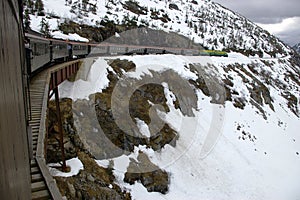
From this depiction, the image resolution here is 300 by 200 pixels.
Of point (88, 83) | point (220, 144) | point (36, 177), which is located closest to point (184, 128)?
point (220, 144)

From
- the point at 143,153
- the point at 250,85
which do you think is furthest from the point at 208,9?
the point at 143,153

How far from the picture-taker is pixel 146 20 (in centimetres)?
5894

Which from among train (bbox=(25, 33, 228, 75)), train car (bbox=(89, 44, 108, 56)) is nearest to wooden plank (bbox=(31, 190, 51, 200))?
train (bbox=(25, 33, 228, 75))

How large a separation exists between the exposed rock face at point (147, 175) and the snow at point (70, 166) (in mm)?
2586

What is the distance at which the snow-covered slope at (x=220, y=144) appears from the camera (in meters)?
14.8

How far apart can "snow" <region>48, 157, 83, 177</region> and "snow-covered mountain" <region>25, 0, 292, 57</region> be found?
25862mm

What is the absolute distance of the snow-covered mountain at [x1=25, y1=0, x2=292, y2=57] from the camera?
38.4 m

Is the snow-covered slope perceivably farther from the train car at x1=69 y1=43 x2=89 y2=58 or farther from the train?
the train car at x1=69 y1=43 x2=89 y2=58

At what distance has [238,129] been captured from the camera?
22375 mm

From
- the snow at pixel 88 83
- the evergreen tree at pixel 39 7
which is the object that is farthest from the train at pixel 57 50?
the evergreen tree at pixel 39 7

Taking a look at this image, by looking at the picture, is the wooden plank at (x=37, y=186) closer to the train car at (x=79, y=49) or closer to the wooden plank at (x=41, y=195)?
the wooden plank at (x=41, y=195)

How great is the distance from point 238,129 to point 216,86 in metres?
5.94

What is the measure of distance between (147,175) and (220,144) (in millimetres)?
7967

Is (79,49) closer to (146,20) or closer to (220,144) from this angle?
(220,144)
